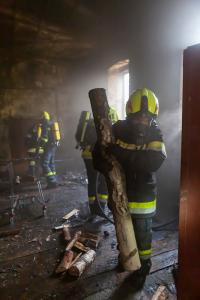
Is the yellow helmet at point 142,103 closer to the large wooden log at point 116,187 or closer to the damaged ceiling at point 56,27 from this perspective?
the large wooden log at point 116,187

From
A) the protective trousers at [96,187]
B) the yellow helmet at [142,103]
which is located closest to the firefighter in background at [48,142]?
the protective trousers at [96,187]

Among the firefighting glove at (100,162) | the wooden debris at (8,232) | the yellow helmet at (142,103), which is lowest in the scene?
the wooden debris at (8,232)

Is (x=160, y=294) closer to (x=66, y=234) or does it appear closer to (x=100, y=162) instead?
(x=100, y=162)

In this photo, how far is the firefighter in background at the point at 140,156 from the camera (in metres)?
2.44

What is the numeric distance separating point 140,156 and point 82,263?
5.15 feet

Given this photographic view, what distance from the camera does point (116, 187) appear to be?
100 inches

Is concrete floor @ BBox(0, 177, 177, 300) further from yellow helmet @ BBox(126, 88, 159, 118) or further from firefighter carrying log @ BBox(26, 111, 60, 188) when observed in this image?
firefighter carrying log @ BBox(26, 111, 60, 188)

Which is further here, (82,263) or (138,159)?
(82,263)

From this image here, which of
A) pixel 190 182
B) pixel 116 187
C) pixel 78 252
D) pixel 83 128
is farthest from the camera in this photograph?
pixel 83 128

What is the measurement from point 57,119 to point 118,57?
3.49 meters

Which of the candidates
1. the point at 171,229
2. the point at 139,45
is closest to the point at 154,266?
the point at 171,229

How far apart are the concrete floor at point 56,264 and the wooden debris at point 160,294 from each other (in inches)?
2.2

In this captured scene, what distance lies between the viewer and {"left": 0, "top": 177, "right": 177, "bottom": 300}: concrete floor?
269 cm

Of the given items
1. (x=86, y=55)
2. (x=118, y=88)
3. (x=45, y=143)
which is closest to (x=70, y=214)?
(x=45, y=143)
